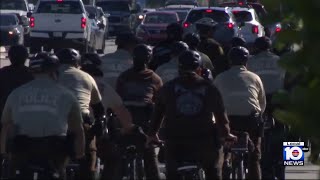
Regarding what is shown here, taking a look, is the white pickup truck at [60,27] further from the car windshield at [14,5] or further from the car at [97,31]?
the car windshield at [14,5]

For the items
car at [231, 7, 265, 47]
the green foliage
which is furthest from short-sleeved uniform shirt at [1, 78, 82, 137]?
car at [231, 7, 265, 47]

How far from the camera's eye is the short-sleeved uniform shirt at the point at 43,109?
7.25 m

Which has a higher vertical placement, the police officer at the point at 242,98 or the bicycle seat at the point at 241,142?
the police officer at the point at 242,98

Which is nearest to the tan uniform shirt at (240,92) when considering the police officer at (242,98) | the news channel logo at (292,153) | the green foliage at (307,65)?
the police officer at (242,98)

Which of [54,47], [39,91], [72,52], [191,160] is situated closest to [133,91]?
[72,52]

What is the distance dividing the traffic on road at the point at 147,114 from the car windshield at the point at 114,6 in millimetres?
37464

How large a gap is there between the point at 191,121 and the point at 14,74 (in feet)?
8.90

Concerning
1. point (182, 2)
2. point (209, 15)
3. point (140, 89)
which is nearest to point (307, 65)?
point (140, 89)

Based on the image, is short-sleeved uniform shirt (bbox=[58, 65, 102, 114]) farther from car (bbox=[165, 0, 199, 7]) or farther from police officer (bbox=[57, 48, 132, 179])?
car (bbox=[165, 0, 199, 7])

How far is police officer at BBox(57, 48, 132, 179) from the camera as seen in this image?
375 inches

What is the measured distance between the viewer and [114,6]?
51969 millimetres

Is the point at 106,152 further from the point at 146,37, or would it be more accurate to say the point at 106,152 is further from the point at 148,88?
the point at 146,37

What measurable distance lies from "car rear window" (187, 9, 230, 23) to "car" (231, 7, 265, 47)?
2.05 ft

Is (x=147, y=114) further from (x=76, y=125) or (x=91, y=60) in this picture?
(x=76, y=125)
